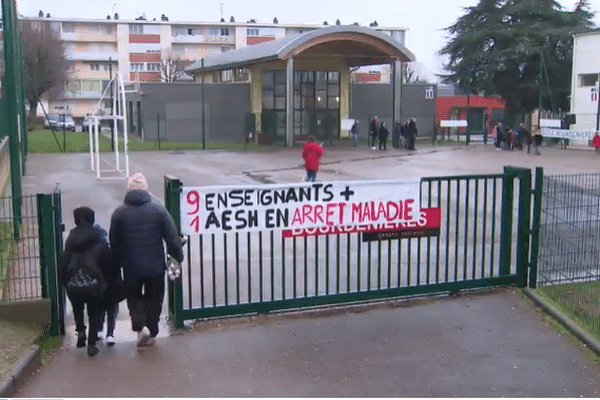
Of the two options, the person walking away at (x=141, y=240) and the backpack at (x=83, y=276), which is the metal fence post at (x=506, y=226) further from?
the backpack at (x=83, y=276)

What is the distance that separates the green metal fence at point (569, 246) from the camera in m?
8.15

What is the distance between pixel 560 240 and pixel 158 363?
4923mm

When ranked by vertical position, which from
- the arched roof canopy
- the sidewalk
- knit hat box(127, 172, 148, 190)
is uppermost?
the arched roof canopy

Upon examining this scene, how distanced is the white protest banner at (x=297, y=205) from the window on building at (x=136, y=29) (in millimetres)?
83817

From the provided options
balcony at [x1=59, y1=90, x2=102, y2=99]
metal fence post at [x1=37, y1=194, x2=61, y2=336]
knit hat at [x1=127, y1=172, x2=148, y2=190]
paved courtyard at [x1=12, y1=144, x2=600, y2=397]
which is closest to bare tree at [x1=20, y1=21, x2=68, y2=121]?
balcony at [x1=59, y1=90, x2=102, y2=99]

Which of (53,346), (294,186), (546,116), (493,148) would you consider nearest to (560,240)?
(294,186)

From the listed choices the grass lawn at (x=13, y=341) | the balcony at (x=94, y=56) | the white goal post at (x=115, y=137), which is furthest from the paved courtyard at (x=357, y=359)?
the balcony at (x=94, y=56)

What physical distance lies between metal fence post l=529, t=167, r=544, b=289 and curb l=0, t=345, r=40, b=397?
5.43 meters

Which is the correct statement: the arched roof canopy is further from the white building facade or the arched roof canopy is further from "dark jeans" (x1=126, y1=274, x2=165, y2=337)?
"dark jeans" (x1=126, y1=274, x2=165, y2=337)

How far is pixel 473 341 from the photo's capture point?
6.76 m

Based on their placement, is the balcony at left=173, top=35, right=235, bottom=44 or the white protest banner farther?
the balcony at left=173, top=35, right=235, bottom=44

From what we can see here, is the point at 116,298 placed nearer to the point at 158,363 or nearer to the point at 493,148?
the point at 158,363

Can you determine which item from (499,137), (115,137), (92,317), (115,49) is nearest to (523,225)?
(92,317)

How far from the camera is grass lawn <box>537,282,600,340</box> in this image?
7332 millimetres
